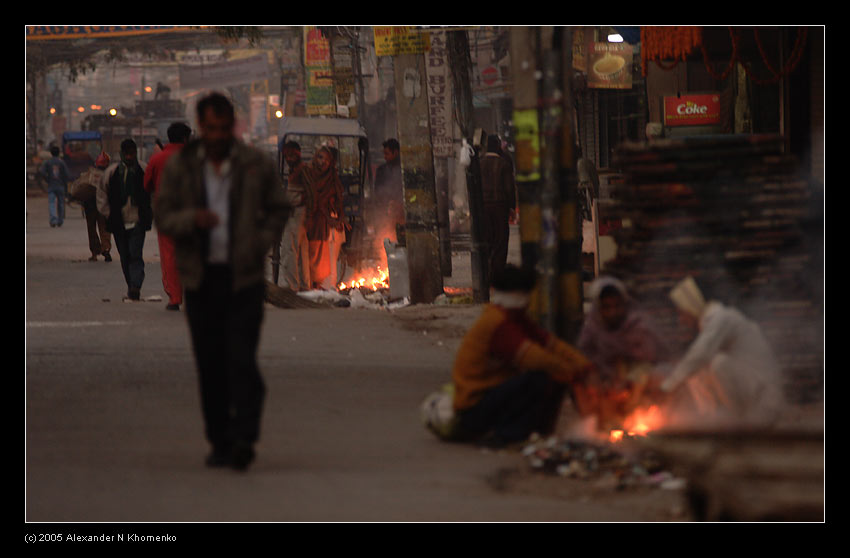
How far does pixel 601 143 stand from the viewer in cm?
2325

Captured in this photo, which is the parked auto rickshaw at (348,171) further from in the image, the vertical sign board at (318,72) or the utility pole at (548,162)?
the utility pole at (548,162)

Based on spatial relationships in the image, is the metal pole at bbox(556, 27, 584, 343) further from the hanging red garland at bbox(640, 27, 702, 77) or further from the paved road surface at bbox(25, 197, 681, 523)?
the hanging red garland at bbox(640, 27, 702, 77)

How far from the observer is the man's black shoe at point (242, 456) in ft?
19.5

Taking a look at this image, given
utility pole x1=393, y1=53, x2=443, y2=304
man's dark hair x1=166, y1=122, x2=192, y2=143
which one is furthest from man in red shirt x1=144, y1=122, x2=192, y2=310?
utility pole x1=393, y1=53, x2=443, y2=304

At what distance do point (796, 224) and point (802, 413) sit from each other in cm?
112

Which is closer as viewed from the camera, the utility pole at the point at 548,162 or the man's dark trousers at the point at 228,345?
the man's dark trousers at the point at 228,345

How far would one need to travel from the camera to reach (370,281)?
54.0ft

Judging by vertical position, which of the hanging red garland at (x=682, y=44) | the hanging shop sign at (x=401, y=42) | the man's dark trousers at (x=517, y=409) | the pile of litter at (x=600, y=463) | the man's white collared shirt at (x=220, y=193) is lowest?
the pile of litter at (x=600, y=463)

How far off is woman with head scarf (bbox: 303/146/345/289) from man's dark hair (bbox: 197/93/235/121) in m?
9.10

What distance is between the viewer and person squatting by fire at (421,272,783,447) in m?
6.44

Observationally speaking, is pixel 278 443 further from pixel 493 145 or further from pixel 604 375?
pixel 493 145

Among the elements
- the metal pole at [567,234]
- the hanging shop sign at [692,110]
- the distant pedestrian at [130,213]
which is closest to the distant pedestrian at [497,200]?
the hanging shop sign at [692,110]

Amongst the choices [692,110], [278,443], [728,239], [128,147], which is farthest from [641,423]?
[692,110]

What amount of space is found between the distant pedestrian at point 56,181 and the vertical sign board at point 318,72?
227 inches
